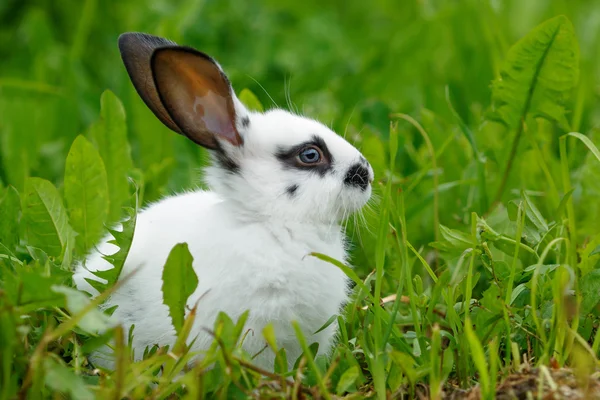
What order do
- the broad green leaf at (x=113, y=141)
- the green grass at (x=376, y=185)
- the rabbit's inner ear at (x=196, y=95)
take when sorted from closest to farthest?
the green grass at (x=376, y=185), the rabbit's inner ear at (x=196, y=95), the broad green leaf at (x=113, y=141)

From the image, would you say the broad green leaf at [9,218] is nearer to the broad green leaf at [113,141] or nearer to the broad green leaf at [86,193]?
the broad green leaf at [86,193]

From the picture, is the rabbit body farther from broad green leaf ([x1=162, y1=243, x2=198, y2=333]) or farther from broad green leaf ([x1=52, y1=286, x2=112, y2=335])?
A: broad green leaf ([x1=52, y1=286, x2=112, y2=335])

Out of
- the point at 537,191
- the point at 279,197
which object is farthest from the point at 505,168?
the point at 279,197

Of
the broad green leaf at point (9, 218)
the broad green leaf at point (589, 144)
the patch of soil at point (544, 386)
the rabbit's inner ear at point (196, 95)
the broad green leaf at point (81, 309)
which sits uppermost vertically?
the broad green leaf at point (589, 144)

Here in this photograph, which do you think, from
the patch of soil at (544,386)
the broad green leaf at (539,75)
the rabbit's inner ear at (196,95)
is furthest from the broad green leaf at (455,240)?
the broad green leaf at (539,75)

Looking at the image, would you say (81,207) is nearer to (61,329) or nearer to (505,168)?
(61,329)

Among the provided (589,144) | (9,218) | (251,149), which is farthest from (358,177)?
(9,218)
